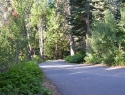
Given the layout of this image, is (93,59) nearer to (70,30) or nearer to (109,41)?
(109,41)

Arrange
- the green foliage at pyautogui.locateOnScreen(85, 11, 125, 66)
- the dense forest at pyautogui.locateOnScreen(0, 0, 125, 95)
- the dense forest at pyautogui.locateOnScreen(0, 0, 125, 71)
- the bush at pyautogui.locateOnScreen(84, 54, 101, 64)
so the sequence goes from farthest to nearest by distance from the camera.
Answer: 1. the bush at pyautogui.locateOnScreen(84, 54, 101, 64)
2. the green foliage at pyautogui.locateOnScreen(85, 11, 125, 66)
3. the dense forest at pyautogui.locateOnScreen(0, 0, 125, 71)
4. the dense forest at pyautogui.locateOnScreen(0, 0, 125, 95)

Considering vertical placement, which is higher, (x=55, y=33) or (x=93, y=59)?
(x=55, y=33)

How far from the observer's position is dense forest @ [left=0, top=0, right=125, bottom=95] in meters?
15.9

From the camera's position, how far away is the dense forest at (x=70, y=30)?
1590cm

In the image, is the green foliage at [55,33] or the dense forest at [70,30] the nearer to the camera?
the dense forest at [70,30]

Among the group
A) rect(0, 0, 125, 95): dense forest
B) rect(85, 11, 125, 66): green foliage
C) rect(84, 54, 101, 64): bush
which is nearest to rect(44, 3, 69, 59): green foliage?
rect(0, 0, 125, 95): dense forest

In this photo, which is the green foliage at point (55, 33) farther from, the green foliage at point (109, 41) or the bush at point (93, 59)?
the green foliage at point (109, 41)

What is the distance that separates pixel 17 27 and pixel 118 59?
27.4ft

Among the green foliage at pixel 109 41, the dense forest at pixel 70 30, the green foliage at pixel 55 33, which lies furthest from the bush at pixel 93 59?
the green foliage at pixel 55 33

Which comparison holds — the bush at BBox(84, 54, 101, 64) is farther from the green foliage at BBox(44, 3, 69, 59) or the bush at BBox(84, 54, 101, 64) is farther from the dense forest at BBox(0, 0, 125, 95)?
the green foliage at BBox(44, 3, 69, 59)

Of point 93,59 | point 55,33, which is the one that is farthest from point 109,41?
point 55,33

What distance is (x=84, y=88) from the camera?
8.97 meters

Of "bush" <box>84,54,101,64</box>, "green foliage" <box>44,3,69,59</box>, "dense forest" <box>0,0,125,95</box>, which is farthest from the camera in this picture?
"green foliage" <box>44,3,69,59</box>

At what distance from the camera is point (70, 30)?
95.7 ft
